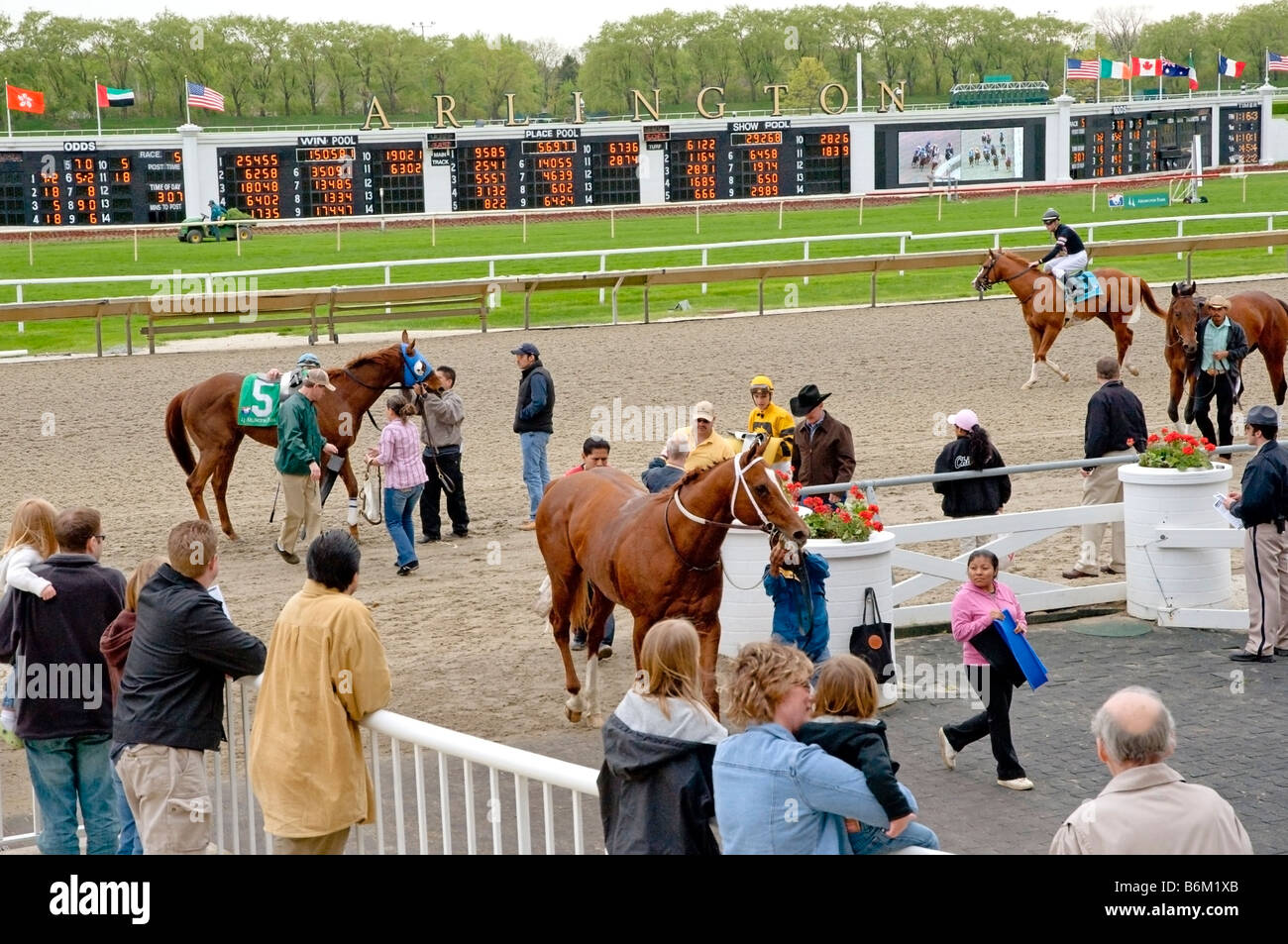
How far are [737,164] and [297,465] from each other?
33.4m

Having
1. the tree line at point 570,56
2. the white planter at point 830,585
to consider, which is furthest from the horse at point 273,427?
the tree line at point 570,56

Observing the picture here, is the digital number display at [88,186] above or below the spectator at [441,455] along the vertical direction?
above

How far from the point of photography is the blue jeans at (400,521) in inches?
471

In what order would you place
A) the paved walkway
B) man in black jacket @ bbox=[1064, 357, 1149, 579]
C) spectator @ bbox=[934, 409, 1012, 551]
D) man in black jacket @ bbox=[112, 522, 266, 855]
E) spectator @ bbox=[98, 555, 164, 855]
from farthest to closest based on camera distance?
man in black jacket @ bbox=[1064, 357, 1149, 579] → spectator @ bbox=[934, 409, 1012, 551] → the paved walkway → spectator @ bbox=[98, 555, 164, 855] → man in black jacket @ bbox=[112, 522, 266, 855]

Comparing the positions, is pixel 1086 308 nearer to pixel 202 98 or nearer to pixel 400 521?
pixel 400 521

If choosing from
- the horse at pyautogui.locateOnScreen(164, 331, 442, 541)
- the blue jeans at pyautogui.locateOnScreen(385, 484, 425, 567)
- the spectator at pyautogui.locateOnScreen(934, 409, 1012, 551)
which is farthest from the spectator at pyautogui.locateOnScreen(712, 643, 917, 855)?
Result: the horse at pyautogui.locateOnScreen(164, 331, 442, 541)

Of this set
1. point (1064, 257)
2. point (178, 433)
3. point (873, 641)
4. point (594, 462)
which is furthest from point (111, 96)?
point (873, 641)

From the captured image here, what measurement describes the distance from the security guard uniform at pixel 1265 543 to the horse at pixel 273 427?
6.79 m

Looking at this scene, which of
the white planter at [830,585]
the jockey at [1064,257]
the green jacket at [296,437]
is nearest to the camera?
the white planter at [830,585]

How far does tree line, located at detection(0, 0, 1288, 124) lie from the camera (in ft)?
293

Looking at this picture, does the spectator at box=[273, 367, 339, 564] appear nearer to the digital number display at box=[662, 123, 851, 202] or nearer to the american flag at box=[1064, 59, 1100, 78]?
the digital number display at box=[662, 123, 851, 202]

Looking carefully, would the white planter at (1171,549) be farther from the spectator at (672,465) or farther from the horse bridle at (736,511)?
the horse bridle at (736,511)

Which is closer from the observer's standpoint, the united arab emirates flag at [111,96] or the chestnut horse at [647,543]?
the chestnut horse at [647,543]

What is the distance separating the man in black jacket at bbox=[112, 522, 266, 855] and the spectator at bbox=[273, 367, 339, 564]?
7135 millimetres
